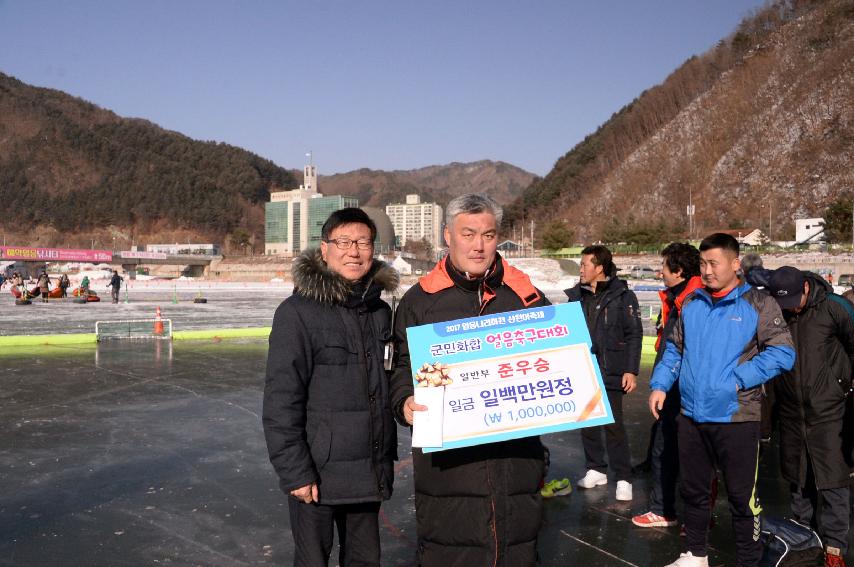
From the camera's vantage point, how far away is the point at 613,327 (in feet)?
16.9

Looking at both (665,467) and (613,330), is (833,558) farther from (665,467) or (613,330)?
(613,330)

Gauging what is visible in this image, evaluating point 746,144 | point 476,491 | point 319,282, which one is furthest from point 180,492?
point 746,144

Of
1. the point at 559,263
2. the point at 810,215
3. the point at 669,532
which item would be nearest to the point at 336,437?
the point at 669,532

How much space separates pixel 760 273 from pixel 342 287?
9.60 feet

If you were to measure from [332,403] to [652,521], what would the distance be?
2883mm

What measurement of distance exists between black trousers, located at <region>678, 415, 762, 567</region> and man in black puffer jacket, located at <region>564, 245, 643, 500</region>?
1230 millimetres

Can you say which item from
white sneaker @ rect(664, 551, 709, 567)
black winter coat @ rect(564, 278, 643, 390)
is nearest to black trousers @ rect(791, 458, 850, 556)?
white sneaker @ rect(664, 551, 709, 567)

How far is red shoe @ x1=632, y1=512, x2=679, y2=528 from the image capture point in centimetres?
459

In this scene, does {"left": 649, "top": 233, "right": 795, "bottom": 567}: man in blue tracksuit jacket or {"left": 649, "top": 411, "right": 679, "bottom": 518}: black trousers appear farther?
{"left": 649, "top": 411, "right": 679, "bottom": 518}: black trousers

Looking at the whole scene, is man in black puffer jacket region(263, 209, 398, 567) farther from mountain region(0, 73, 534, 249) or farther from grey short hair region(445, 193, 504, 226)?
mountain region(0, 73, 534, 249)

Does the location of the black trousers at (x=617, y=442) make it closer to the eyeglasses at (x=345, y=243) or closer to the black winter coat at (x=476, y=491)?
the black winter coat at (x=476, y=491)

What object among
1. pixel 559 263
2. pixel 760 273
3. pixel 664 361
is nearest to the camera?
pixel 664 361

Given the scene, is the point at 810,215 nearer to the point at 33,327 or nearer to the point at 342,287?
the point at 33,327

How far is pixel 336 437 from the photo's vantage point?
290 centimetres
